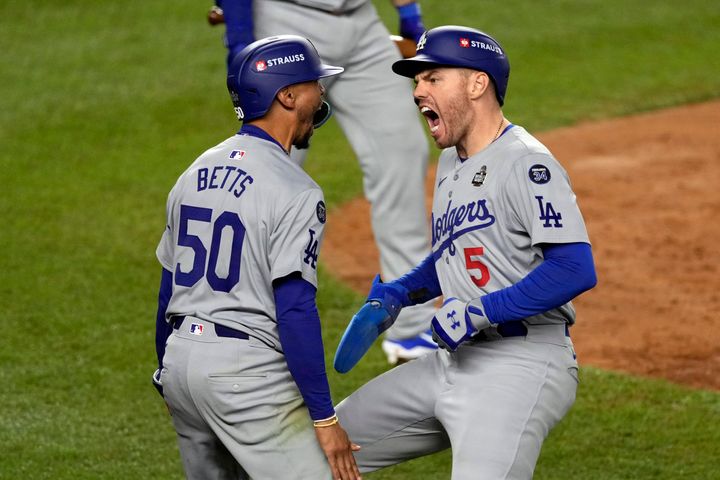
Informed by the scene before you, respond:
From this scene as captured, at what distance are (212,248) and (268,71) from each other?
0.55 metres

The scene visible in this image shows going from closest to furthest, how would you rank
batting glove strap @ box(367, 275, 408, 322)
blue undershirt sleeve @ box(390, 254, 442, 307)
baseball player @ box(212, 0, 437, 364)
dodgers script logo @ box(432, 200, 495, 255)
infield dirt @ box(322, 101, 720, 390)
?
dodgers script logo @ box(432, 200, 495, 255) → batting glove strap @ box(367, 275, 408, 322) → blue undershirt sleeve @ box(390, 254, 442, 307) → baseball player @ box(212, 0, 437, 364) → infield dirt @ box(322, 101, 720, 390)

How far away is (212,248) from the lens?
3.86 metres

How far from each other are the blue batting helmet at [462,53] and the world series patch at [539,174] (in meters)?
0.36

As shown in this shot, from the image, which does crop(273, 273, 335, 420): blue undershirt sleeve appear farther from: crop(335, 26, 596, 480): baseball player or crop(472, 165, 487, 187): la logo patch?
crop(472, 165, 487, 187): la logo patch

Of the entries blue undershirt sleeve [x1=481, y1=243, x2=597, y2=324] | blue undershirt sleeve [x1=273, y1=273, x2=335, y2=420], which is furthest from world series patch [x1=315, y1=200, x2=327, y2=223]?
blue undershirt sleeve [x1=481, y1=243, x2=597, y2=324]

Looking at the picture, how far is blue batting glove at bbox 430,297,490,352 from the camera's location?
392 cm

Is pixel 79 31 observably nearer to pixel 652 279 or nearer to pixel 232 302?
pixel 652 279

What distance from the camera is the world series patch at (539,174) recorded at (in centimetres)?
393

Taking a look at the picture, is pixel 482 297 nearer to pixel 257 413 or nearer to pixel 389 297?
pixel 389 297

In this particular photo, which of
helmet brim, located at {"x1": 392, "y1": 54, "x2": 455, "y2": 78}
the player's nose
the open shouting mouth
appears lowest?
the open shouting mouth

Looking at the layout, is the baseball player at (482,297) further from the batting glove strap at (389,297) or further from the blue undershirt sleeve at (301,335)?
the blue undershirt sleeve at (301,335)

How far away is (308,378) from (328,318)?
3147mm

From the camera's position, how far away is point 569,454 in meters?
5.39

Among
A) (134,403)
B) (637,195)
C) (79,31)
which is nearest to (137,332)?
(134,403)
